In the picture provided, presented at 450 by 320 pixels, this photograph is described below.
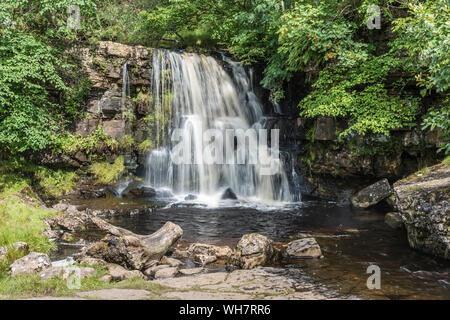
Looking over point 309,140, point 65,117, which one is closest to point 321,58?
point 309,140

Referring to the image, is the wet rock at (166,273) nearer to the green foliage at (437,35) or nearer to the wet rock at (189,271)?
the wet rock at (189,271)

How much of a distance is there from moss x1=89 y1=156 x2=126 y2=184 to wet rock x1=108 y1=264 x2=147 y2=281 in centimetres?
797

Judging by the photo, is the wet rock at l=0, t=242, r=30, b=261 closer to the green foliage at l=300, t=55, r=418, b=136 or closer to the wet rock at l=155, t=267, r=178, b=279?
the wet rock at l=155, t=267, r=178, b=279

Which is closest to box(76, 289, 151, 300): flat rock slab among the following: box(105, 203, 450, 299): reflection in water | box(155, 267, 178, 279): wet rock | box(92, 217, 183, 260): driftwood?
box(155, 267, 178, 279): wet rock

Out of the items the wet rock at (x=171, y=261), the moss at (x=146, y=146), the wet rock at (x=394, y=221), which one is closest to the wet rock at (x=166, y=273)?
the wet rock at (x=171, y=261)

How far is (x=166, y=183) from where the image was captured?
1388 centimetres

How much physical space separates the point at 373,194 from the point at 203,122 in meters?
7.53

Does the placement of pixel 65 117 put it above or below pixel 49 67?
below

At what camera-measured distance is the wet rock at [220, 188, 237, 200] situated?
13391 millimetres

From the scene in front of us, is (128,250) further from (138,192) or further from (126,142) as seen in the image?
(126,142)

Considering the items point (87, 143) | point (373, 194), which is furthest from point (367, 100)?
point (87, 143)

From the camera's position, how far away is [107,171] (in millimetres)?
13461
